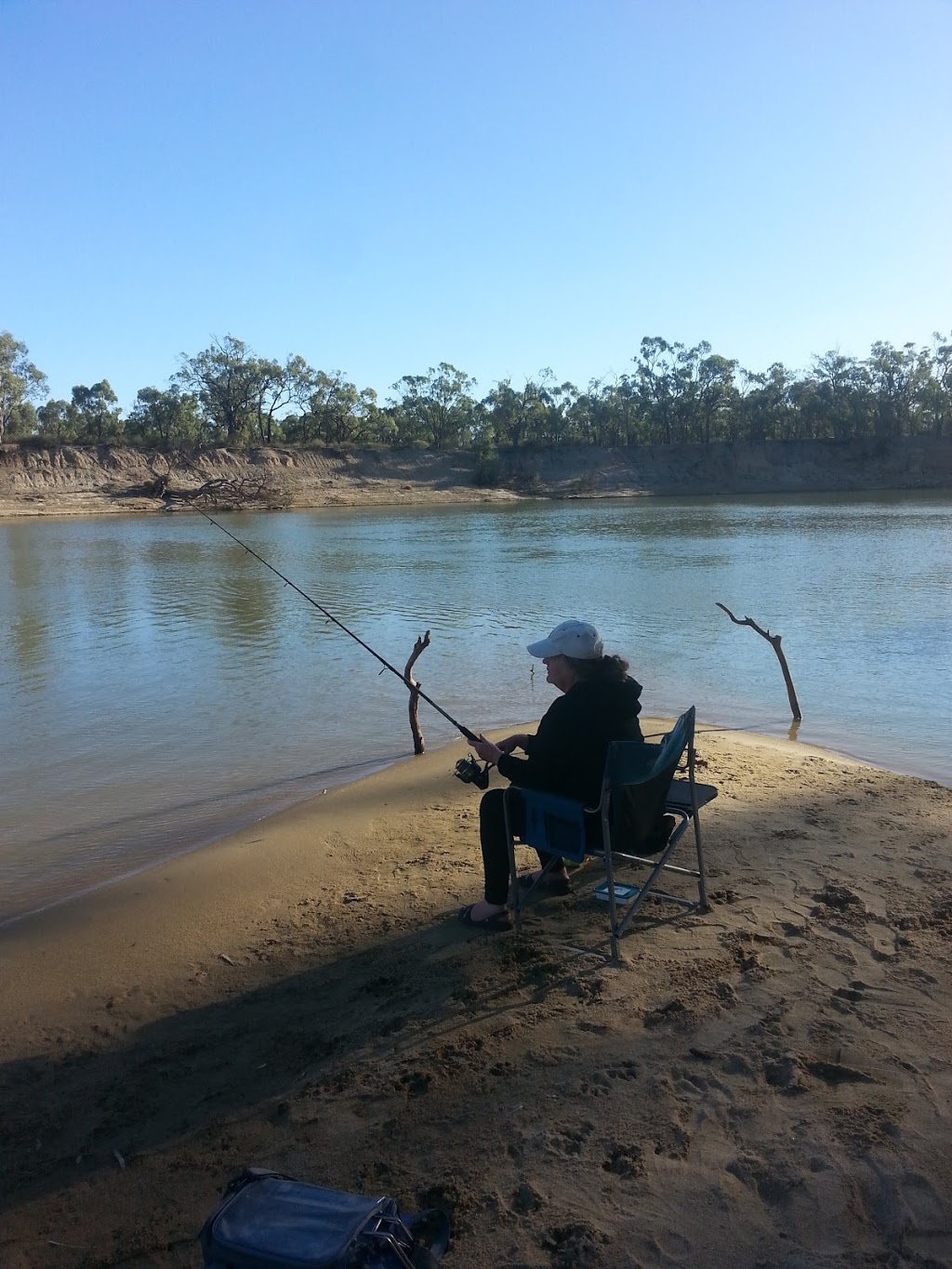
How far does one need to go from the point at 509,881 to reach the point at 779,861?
1.62m

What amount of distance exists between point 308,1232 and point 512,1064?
44.0 inches

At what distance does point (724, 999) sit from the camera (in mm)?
3416

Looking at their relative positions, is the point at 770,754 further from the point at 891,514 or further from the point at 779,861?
the point at 891,514

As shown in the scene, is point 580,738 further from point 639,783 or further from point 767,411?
point 767,411

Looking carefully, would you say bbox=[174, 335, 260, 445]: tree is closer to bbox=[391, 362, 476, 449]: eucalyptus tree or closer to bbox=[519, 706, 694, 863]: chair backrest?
bbox=[391, 362, 476, 449]: eucalyptus tree

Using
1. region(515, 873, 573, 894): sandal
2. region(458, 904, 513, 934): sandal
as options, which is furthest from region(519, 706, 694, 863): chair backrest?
Answer: region(515, 873, 573, 894): sandal

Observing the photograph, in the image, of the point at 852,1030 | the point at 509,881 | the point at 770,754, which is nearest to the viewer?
the point at 852,1030

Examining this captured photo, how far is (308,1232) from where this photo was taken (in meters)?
2.11

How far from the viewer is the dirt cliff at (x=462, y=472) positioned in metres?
57.2

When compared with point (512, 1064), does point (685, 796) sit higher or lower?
higher

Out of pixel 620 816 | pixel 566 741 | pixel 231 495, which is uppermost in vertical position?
pixel 231 495

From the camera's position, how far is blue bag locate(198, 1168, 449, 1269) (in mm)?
2051

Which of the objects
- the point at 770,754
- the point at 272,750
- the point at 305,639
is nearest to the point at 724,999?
the point at 770,754

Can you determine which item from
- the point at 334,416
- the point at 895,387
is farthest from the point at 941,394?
the point at 334,416
